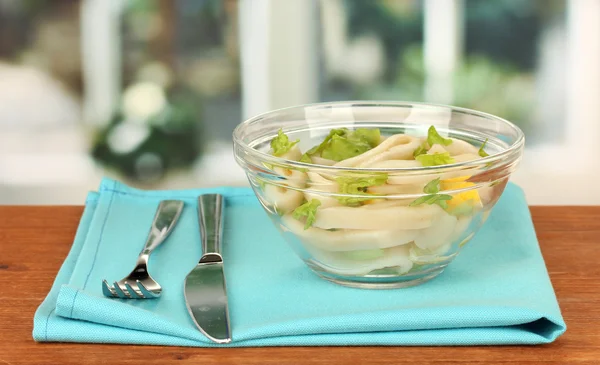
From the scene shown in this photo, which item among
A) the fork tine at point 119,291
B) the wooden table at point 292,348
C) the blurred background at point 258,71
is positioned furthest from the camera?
the blurred background at point 258,71

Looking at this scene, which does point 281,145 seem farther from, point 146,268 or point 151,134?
point 151,134

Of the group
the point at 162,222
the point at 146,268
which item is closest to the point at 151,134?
the point at 162,222

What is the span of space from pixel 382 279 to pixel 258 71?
87.1 inches

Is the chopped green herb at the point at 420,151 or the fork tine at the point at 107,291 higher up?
the chopped green herb at the point at 420,151

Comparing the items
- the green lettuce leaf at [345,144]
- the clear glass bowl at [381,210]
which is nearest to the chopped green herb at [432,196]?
the clear glass bowl at [381,210]

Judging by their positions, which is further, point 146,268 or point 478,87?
point 478,87

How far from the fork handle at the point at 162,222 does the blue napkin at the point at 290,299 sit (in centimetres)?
1

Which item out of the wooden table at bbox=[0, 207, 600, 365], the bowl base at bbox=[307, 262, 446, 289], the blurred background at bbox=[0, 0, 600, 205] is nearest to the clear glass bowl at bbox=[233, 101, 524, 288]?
the bowl base at bbox=[307, 262, 446, 289]

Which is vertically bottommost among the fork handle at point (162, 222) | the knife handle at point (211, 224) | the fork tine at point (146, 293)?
the fork handle at point (162, 222)

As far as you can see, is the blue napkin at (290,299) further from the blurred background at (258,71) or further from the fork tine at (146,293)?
the blurred background at (258,71)

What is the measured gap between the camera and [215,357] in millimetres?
680

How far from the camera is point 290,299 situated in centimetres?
78

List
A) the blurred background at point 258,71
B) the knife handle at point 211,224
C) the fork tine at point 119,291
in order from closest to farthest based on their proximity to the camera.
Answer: the fork tine at point 119,291, the knife handle at point 211,224, the blurred background at point 258,71

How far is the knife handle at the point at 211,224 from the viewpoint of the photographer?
0.89m
